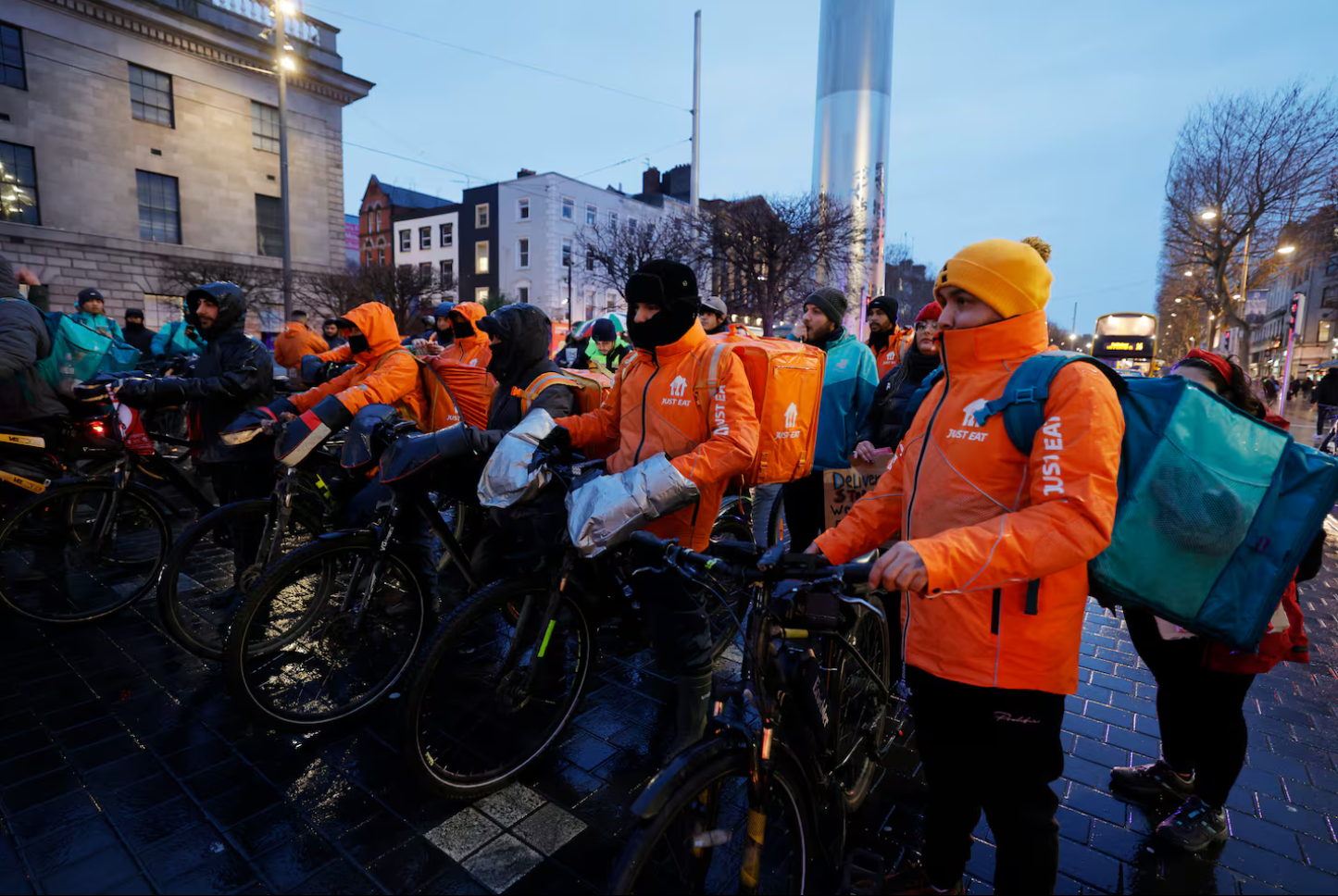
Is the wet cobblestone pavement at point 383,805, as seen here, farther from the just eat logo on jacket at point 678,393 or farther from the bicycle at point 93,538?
the just eat logo on jacket at point 678,393

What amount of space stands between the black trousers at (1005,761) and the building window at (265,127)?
3243 cm

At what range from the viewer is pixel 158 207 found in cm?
2444

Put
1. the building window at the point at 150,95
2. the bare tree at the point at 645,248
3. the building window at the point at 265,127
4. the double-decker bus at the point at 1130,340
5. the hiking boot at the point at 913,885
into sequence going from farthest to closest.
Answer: the double-decker bus at the point at 1130,340, the building window at the point at 265,127, the bare tree at the point at 645,248, the building window at the point at 150,95, the hiking boot at the point at 913,885

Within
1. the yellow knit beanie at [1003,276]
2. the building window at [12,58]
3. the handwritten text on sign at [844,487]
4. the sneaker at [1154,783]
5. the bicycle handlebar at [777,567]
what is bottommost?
the sneaker at [1154,783]

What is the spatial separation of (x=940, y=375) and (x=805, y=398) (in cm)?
138

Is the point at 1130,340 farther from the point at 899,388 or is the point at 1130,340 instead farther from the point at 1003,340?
the point at 1003,340

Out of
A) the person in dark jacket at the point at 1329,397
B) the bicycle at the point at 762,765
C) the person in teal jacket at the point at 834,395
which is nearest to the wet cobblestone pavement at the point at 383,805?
the bicycle at the point at 762,765

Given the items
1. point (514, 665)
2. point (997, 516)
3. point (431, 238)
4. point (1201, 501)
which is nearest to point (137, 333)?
point (514, 665)

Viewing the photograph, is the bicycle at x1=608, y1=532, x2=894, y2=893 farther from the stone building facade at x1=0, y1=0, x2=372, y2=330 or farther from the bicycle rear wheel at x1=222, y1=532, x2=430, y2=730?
the stone building facade at x1=0, y1=0, x2=372, y2=330

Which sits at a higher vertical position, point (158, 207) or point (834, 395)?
point (158, 207)

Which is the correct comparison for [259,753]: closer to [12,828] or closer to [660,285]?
[12,828]

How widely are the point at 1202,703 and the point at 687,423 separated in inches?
91.0

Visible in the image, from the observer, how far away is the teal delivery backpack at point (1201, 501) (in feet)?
5.86

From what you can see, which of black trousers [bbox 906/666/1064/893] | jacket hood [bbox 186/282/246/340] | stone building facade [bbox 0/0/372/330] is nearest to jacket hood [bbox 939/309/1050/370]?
black trousers [bbox 906/666/1064/893]
